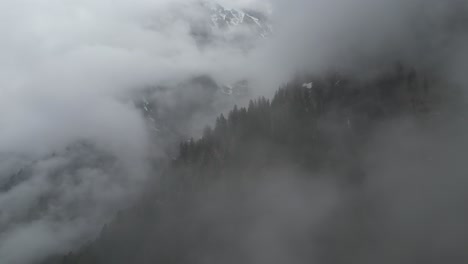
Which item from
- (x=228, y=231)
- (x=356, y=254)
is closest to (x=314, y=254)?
(x=356, y=254)

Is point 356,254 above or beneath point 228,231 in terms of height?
beneath

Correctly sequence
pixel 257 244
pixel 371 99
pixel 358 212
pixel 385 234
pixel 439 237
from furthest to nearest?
pixel 371 99 < pixel 257 244 < pixel 358 212 < pixel 385 234 < pixel 439 237

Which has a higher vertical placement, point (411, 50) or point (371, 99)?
point (411, 50)

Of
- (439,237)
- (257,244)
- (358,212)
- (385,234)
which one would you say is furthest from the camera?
(257,244)

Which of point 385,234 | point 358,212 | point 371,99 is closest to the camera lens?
point 385,234

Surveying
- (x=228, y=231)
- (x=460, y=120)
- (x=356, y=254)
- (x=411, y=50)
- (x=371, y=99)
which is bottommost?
(x=356, y=254)

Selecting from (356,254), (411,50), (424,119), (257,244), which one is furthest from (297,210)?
(411,50)

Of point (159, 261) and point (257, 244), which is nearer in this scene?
point (257, 244)

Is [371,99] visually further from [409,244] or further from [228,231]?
[228,231]

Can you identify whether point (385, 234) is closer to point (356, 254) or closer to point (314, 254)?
point (356, 254)
